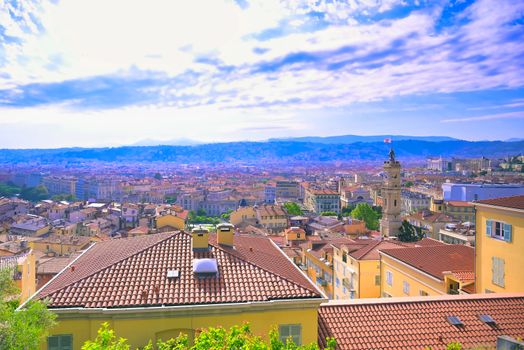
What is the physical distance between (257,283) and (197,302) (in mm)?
1679

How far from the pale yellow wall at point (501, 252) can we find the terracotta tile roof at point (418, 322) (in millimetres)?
2735

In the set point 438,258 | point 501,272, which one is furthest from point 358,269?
point 501,272

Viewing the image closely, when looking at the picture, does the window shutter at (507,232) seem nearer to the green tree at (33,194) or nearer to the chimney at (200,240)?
the chimney at (200,240)

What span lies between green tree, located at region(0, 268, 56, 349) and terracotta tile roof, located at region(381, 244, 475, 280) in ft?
51.3

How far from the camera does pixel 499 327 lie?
1216 centimetres

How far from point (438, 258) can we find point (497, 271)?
4221 millimetres

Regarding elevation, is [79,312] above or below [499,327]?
above

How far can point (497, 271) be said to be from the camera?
16.9 m

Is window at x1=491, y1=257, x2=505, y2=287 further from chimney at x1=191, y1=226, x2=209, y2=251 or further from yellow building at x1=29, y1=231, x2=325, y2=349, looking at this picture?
chimney at x1=191, y1=226, x2=209, y2=251

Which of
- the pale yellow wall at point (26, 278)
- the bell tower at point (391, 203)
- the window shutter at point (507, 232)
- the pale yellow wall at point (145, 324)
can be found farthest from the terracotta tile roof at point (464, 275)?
the bell tower at point (391, 203)

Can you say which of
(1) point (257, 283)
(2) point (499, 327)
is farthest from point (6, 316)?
(2) point (499, 327)

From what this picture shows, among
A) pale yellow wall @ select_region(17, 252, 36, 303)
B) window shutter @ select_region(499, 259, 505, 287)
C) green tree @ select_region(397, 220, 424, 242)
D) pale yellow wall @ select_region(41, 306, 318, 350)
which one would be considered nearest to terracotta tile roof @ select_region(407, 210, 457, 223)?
green tree @ select_region(397, 220, 424, 242)

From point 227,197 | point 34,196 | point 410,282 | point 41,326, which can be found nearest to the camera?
point 41,326

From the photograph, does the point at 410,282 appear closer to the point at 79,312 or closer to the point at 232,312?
the point at 232,312
